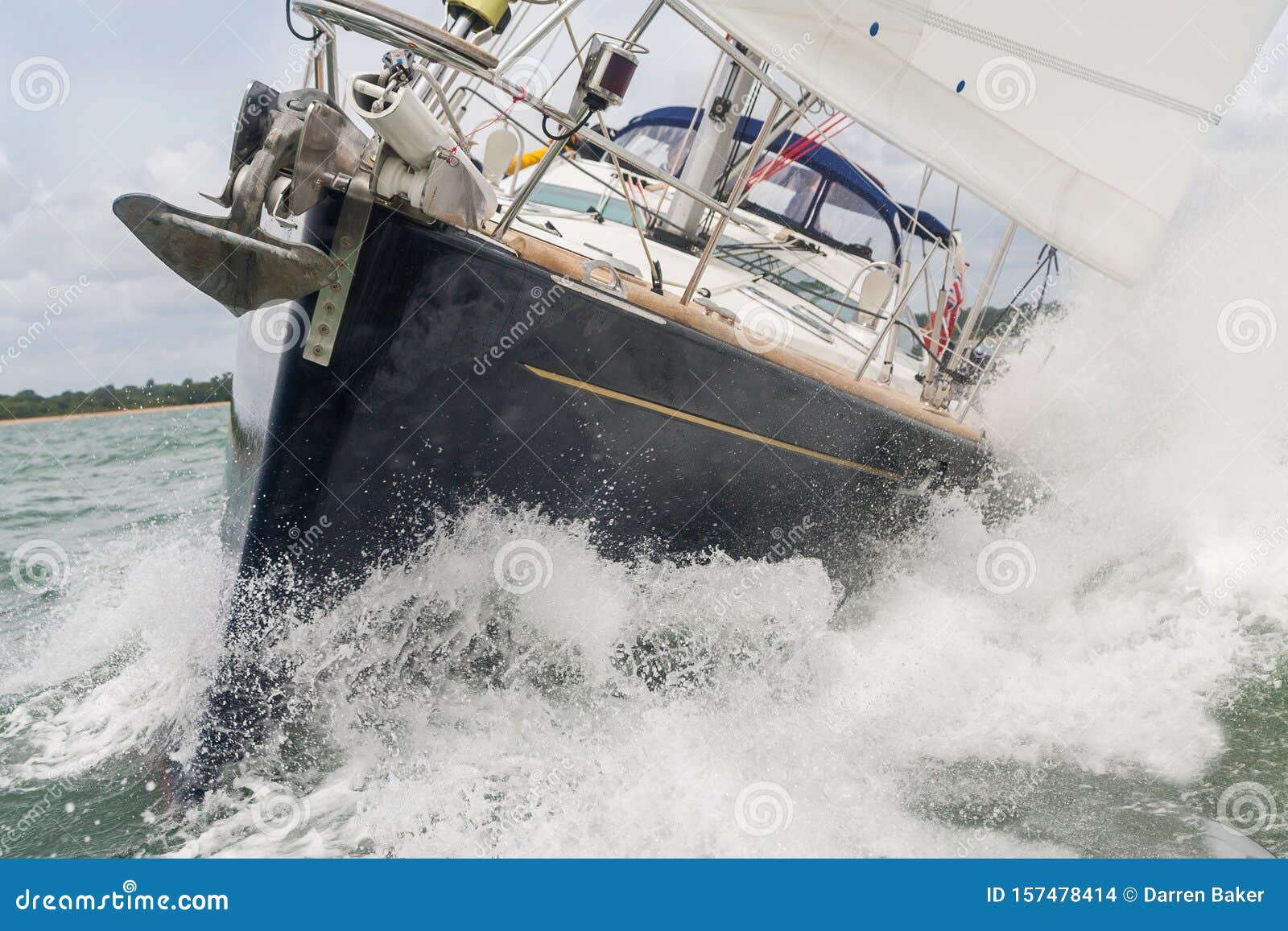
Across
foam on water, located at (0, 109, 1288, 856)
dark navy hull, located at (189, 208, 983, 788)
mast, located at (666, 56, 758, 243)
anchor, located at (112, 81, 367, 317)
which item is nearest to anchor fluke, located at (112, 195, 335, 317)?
anchor, located at (112, 81, 367, 317)

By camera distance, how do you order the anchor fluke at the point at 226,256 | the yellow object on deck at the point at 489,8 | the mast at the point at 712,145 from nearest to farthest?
the anchor fluke at the point at 226,256, the yellow object on deck at the point at 489,8, the mast at the point at 712,145

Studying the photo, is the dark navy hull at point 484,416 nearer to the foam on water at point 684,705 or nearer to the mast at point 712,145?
the foam on water at point 684,705

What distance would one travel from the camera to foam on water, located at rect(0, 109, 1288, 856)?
2.88 meters

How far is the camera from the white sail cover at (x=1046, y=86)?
123 inches

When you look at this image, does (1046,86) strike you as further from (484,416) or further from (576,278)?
(484,416)

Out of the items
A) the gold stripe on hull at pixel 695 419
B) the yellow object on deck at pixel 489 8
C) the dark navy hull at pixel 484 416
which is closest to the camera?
the yellow object on deck at pixel 489 8

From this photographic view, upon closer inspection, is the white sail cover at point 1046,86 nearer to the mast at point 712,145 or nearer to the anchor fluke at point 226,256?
the mast at point 712,145

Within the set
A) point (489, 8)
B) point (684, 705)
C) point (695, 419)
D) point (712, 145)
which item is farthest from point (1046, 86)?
point (684, 705)

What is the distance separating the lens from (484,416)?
9.97 feet

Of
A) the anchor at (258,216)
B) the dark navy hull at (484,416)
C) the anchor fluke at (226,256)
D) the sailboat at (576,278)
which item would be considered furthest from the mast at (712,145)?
the anchor fluke at (226,256)

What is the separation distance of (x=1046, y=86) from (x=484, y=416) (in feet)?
8.51

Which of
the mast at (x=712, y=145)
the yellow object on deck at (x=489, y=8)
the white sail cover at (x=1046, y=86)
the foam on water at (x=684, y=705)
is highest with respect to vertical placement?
the mast at (x=712, y=145)

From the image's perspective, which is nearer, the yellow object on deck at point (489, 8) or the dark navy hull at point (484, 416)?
the yellow object on deck at point (489, 8)

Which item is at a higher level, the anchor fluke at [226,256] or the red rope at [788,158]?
the red rope at [788,158]
